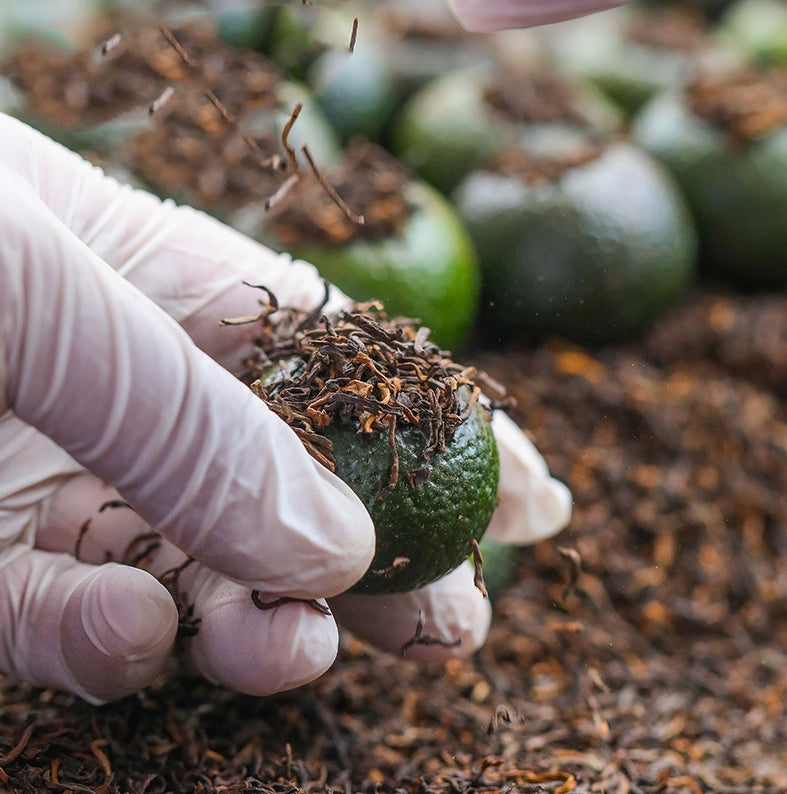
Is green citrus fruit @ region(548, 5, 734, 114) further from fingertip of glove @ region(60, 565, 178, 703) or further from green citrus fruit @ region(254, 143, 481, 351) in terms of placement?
fingertip of glove @ region(60, 565, 178, 703)

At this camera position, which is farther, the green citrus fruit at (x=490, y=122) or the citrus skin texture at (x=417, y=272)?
the green citrus fruit at (x=490, y=122)

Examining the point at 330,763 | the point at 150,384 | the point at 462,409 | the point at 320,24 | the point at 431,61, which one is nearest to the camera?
the point at 150,384

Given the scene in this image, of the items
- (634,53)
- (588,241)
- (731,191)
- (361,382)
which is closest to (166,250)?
(361,382)

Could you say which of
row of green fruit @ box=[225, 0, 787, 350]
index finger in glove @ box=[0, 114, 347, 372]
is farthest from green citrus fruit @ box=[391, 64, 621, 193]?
index finger in glove @ box=[0, 114, 347, 372]

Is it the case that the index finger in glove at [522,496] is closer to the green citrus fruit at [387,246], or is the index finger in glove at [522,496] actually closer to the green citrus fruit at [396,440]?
the green citrus fruit at [396,440]

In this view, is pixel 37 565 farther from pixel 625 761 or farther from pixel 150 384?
pixel 625 761

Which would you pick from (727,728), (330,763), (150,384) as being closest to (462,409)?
(150,384)

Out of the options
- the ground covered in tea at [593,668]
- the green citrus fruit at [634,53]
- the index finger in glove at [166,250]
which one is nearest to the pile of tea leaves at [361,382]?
the index finger in glove at [166,250]
